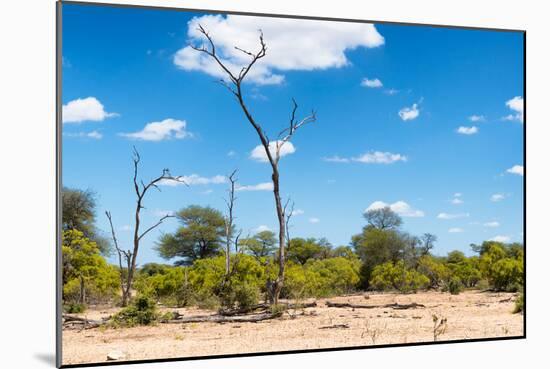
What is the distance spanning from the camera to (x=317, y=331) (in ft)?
26.0

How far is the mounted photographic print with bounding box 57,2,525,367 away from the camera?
7.31 metres

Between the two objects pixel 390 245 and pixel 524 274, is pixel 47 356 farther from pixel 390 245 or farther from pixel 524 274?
pixel 524 274

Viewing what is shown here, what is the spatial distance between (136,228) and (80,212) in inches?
22.9

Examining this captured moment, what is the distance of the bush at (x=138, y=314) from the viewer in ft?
24.4

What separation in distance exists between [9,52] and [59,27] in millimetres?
657

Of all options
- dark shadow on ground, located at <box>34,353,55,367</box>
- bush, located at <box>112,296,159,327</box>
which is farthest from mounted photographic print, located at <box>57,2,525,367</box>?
dark shadow on ground, located at <box>34,353,55,367</box>

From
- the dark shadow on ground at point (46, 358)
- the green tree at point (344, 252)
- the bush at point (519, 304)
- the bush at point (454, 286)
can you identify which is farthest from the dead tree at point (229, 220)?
the bush at point (519, 304)

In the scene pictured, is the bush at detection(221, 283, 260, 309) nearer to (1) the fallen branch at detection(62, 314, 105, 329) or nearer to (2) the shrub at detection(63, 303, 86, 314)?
(1) the fallen branch at detection(62, 314, 105, 329)

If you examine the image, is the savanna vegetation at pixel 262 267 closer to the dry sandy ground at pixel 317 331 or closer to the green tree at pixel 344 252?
the green tree at pixel 344 252

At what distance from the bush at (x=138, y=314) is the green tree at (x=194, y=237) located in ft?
1.62

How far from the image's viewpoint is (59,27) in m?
6.96

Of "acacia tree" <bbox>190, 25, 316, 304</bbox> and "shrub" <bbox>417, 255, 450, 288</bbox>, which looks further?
"shrub" <bbox>417, 255, 450, 288</bbox>

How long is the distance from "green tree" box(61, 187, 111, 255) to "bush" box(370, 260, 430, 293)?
3.05 m

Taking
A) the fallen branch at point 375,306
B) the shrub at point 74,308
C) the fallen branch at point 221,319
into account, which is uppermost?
the shrub at point 74,308
